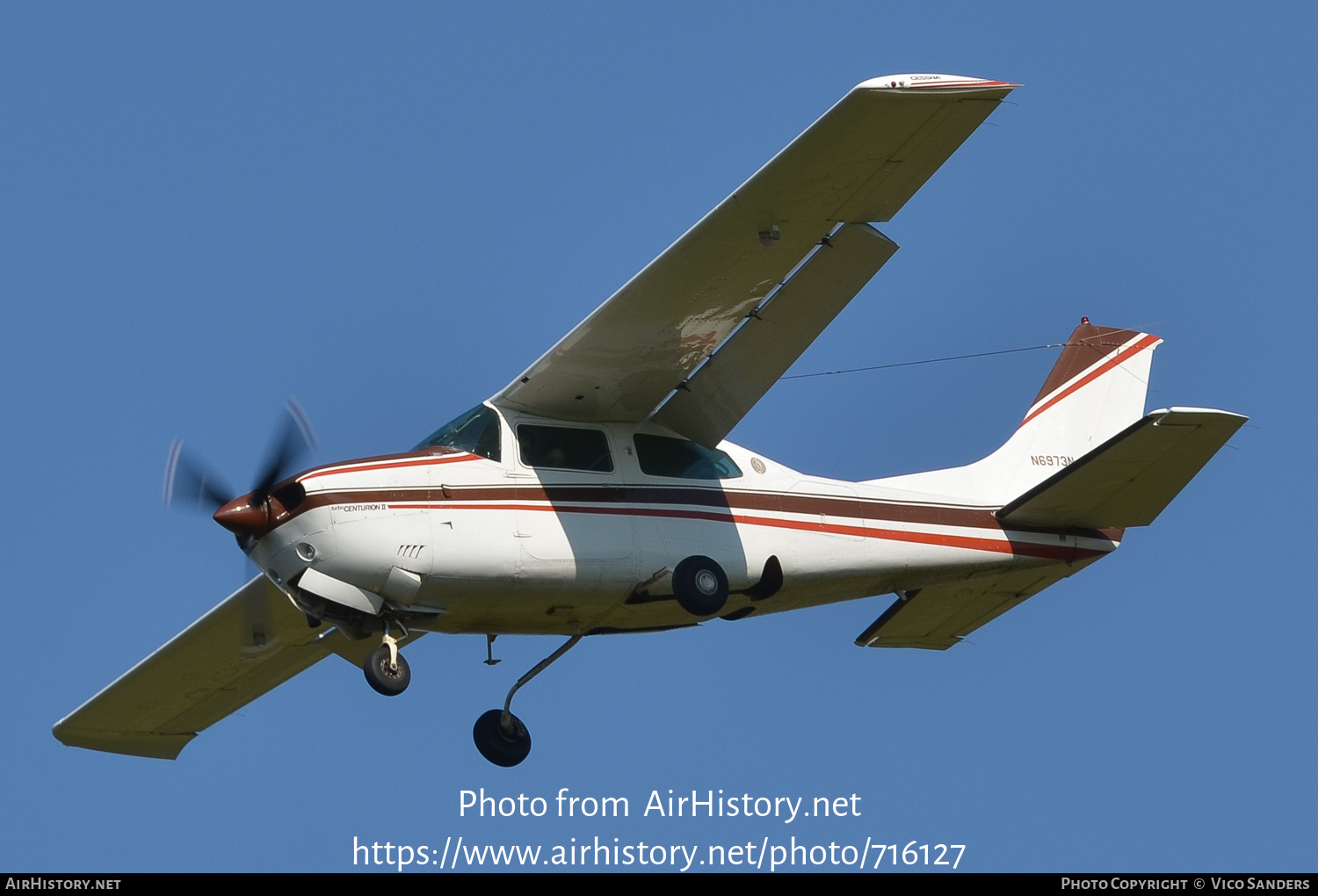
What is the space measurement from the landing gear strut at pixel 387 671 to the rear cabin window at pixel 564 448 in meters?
2.07

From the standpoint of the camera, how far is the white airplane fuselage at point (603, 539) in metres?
15.0

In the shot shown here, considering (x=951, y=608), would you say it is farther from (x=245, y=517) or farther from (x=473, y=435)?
(x=245, y=517)

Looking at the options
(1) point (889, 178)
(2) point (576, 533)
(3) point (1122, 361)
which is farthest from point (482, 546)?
(3) point (1122, 361)

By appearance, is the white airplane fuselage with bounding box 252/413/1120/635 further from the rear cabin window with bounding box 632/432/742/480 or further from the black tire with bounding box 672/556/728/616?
the black tire with bounding box 672/556/728/616

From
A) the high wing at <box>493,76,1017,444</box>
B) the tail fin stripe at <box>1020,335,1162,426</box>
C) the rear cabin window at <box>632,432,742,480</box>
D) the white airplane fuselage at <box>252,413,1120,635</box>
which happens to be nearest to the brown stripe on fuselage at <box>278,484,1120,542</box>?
the white airplane fuselage at <box>252,413,1120,635</box>

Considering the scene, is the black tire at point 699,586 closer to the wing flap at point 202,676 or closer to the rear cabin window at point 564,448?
the rear cabin window at point 564,448

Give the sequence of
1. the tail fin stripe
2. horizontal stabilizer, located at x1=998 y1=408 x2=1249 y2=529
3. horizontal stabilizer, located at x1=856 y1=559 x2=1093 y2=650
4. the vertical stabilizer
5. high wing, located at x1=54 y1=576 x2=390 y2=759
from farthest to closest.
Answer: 1. the tail fin stripe
2. the vertical stabilizer
3. high wing, located at x1=54 y1=576 x2=390 y2=759
4. horizontal stabilizer, located at x1=856 y1=559 x2=1093 y2=650
5. horizontal stabilizer, located at x1=998 y1=408 x2=1249 y2=529

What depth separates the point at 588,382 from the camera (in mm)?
16062

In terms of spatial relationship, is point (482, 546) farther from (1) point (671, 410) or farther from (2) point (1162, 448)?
(2) point (1162, 448)

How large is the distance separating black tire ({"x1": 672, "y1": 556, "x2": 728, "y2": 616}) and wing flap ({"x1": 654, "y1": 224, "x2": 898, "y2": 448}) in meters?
1.37

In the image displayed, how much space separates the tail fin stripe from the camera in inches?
779

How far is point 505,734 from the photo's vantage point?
16.5 meters

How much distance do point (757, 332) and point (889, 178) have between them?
207 centimetres

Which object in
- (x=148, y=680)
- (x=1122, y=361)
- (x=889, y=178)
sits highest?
(x=889, y=178)
